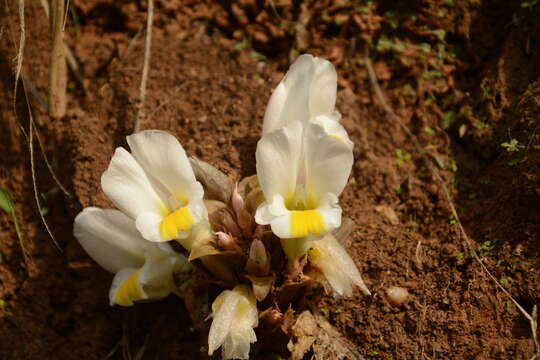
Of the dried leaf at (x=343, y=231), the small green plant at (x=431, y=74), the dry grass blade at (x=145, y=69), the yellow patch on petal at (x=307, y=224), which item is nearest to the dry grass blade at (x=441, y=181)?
the small green plant at (x=431, y=74)

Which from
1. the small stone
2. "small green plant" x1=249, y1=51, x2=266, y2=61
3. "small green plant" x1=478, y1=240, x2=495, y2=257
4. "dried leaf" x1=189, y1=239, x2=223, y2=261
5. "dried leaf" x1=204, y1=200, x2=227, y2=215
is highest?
"small green plant" x1=249, y1=51, x2=266, y2=61

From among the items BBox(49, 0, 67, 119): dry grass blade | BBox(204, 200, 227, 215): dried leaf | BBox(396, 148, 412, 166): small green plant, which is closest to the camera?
BBox(204, 200, 227, 215): dried leaf

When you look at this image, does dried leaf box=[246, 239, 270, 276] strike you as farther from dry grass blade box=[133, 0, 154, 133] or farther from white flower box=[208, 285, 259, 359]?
dry grass blade box=[133, 0, 154, 133]

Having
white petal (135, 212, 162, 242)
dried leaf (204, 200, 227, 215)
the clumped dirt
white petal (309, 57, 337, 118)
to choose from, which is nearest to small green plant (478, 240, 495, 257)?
the clumped dirt

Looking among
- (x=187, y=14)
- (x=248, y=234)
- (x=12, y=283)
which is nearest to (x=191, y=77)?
(x=187, y=14)

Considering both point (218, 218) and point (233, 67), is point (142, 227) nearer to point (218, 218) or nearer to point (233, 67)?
point (218, 218)

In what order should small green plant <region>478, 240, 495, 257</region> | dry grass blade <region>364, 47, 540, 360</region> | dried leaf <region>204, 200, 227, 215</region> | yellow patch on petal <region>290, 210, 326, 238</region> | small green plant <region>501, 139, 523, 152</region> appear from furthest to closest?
small green plant <region>501, 139, 523, 152</region>, small green plant <region>478, 240, 495, 257</region>, dried leaf <region>204, 200, 227, 215</region>, dry grass blade <region>364, 47, 540, 360</region>, yellow patch on petal <region>290, 210, 326, 238</region>

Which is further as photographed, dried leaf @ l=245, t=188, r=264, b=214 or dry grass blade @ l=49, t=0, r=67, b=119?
dry grass blade @ l=49, t=0, r=67, b=119

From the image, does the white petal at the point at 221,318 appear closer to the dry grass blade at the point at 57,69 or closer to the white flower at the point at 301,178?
the white flower at the point at 301,178
